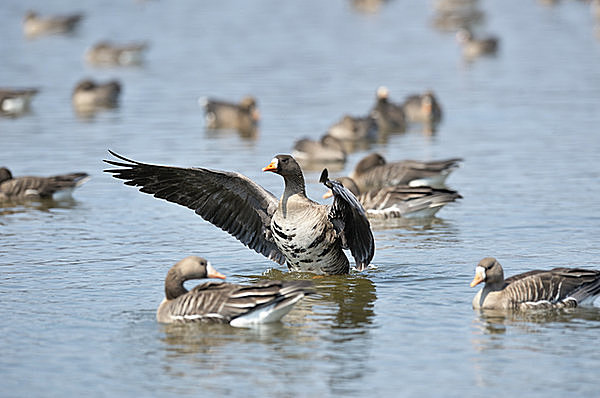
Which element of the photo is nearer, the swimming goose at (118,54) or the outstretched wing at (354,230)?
the outstretched wing at (354,230)

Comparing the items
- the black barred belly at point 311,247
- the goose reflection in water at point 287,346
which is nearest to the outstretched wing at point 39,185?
the black barred belly at point 311,247

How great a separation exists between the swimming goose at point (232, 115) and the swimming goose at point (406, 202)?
29.2 feet

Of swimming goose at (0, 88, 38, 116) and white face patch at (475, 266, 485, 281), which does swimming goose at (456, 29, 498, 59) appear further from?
white face patch at (475, 266, 485, 281)

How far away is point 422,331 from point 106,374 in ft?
10.2

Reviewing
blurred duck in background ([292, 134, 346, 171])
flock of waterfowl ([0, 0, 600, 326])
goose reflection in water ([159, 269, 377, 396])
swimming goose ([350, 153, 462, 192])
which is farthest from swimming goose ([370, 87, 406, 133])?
goose reflection in water ([159, 269, 377, 396])

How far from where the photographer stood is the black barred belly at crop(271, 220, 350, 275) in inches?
475

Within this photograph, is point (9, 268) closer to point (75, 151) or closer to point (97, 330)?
point (97, 330)

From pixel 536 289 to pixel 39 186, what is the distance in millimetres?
9795

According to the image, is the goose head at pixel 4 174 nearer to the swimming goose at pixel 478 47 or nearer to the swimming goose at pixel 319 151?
the swimming goose at pixel 319 151

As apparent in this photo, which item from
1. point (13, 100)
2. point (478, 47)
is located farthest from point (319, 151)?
point (478, 47)

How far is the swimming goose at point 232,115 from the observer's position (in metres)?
25.0

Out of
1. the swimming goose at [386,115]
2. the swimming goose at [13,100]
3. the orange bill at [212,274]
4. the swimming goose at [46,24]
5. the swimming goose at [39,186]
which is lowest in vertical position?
the orange bill at [212,274]

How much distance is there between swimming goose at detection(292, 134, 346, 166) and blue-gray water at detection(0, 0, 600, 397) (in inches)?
31.9

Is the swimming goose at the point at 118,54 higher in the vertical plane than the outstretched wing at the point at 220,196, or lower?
higher
